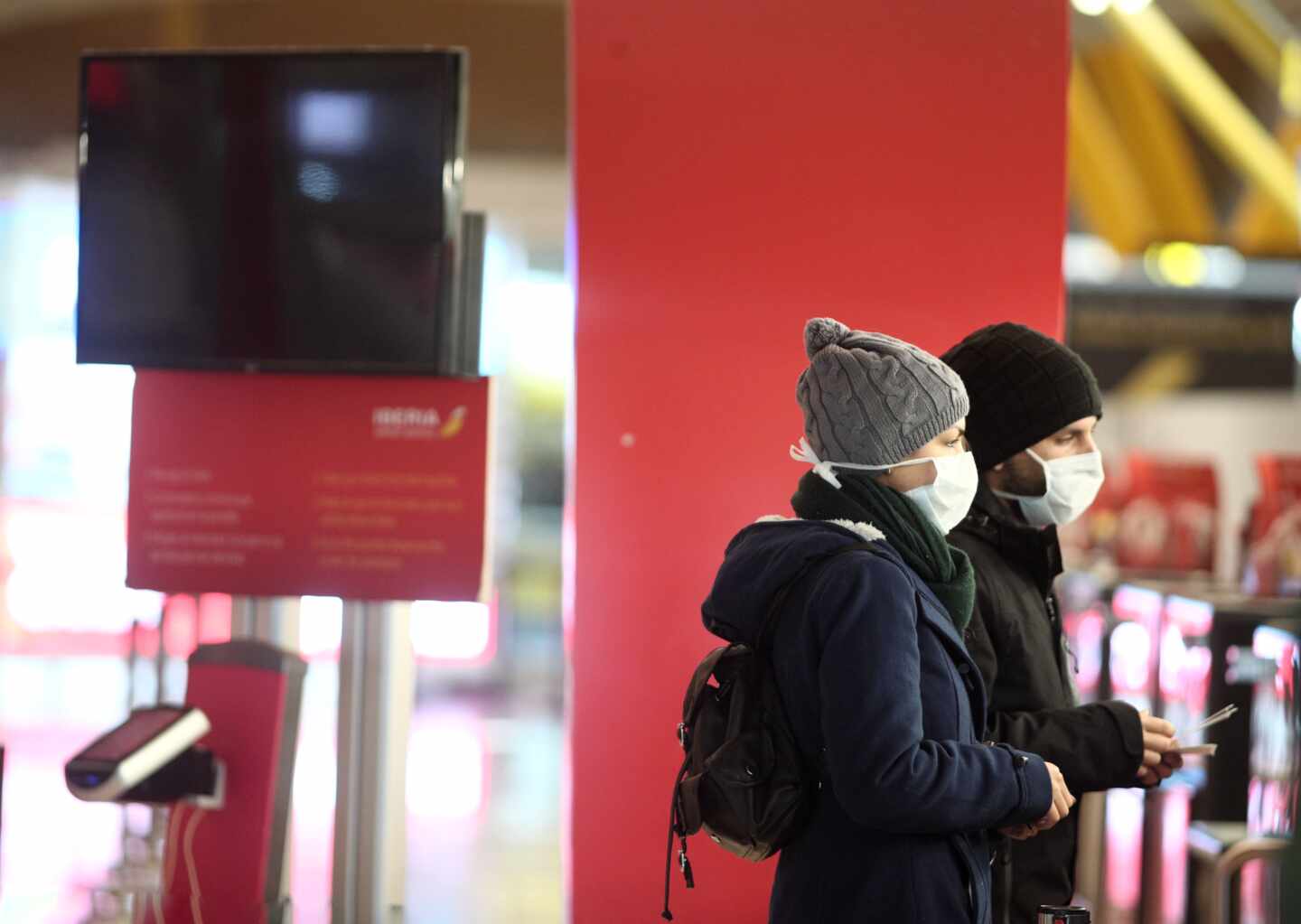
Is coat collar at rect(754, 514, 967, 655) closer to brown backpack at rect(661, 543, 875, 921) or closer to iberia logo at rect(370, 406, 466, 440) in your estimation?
brown backpack at rect(661, 543, 875, 921)

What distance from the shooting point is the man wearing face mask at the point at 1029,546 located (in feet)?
7.41

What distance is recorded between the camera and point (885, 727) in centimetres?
180

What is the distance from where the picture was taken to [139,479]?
3.34 metres

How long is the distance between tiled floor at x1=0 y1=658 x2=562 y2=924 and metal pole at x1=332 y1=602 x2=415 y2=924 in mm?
271

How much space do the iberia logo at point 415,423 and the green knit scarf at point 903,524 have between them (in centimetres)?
137

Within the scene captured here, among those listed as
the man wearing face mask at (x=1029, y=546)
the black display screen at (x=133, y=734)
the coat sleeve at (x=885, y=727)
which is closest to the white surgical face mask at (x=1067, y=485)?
the man wearing face mask at (x=1029, y=546)

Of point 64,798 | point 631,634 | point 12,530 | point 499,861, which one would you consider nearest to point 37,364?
point 12,530

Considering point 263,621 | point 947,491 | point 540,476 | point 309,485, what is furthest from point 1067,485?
point 540,476

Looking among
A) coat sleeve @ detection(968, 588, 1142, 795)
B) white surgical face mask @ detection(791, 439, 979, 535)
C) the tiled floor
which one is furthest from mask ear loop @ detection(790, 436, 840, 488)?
the tiled floor

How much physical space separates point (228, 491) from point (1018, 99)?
1979 mm

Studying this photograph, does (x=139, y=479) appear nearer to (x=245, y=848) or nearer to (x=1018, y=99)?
(x=245, y=848)

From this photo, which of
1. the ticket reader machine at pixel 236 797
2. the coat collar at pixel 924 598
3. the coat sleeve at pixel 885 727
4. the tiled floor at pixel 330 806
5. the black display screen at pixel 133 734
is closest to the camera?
the coat sleeve at pixel 885 727

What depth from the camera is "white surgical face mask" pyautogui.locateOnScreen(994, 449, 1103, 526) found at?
7.98 ft

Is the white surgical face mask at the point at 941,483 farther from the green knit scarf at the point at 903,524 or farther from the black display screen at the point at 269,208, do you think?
the black display screen at the point at 269,208
